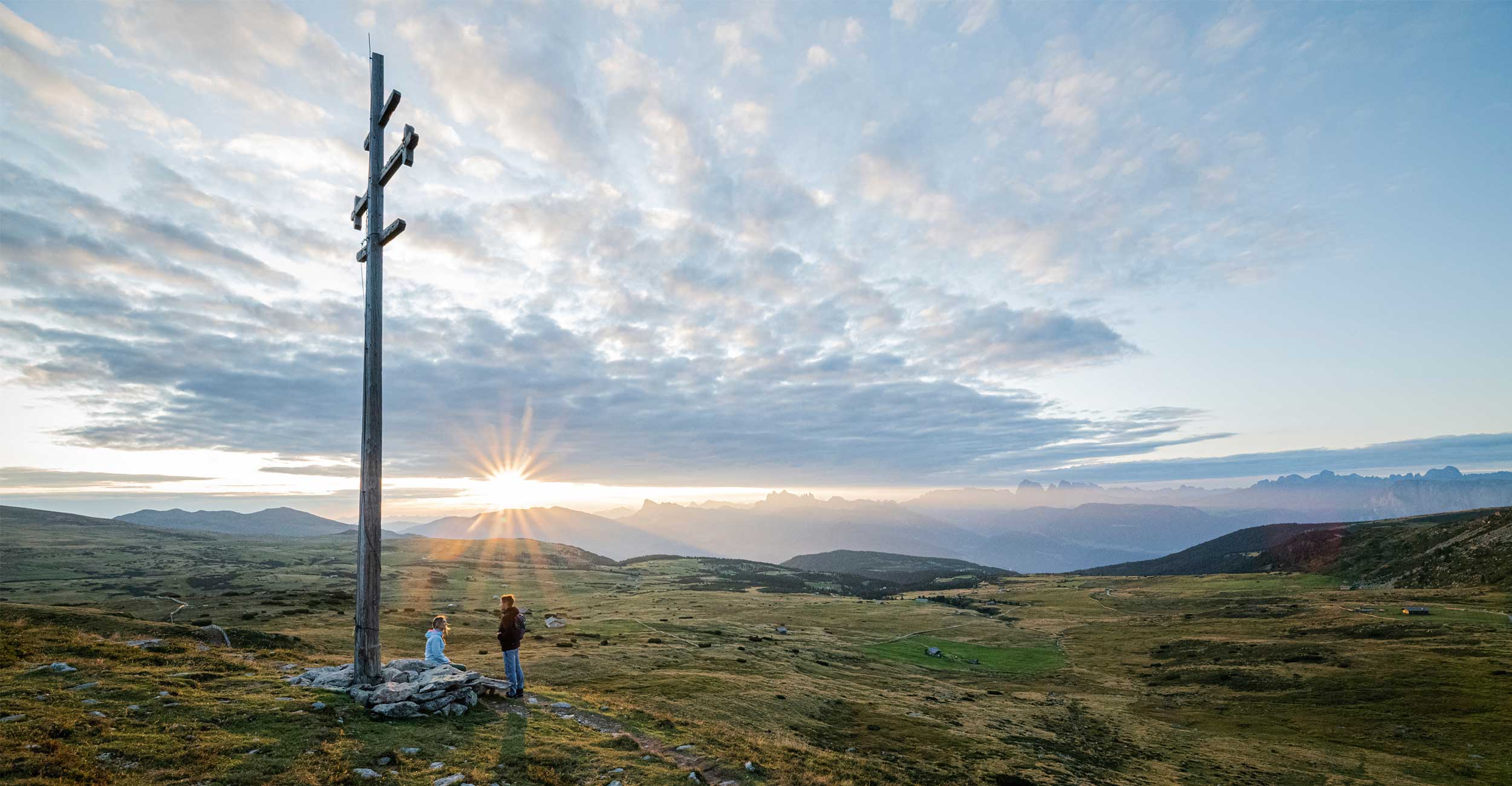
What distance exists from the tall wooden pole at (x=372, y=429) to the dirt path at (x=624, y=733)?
5.01 m

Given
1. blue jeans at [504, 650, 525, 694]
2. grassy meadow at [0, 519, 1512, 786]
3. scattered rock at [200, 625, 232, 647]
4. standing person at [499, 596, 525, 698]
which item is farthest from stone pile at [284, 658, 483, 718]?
scattered rock at [200, 625, 232, 647]

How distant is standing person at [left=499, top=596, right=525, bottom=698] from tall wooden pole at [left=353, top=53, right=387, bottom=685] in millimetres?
4332

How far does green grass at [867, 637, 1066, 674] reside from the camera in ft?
209

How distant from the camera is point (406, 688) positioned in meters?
20.0

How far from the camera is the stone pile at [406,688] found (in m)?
19.1

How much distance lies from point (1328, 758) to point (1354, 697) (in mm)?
17119

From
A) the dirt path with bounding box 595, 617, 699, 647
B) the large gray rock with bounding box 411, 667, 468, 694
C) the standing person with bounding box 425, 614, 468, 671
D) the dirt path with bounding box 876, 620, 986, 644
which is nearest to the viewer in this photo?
the large gray rock with bounding box 411, 667, 468, 694

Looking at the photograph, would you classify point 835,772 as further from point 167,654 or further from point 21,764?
point 167,654

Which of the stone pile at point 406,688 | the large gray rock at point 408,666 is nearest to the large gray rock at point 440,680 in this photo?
the stone pile at point 406,688

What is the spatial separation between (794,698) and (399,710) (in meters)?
24.7

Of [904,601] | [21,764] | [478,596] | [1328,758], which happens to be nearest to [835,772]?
[21,764]

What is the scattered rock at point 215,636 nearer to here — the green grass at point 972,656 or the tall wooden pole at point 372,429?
the tall wooden pole at point 372,429

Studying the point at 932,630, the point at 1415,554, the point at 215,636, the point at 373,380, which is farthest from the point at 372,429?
the point at 1415,554

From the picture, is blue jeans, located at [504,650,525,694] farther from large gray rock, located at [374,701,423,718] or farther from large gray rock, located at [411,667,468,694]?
large gray rock, located at [374,701,423,718]
